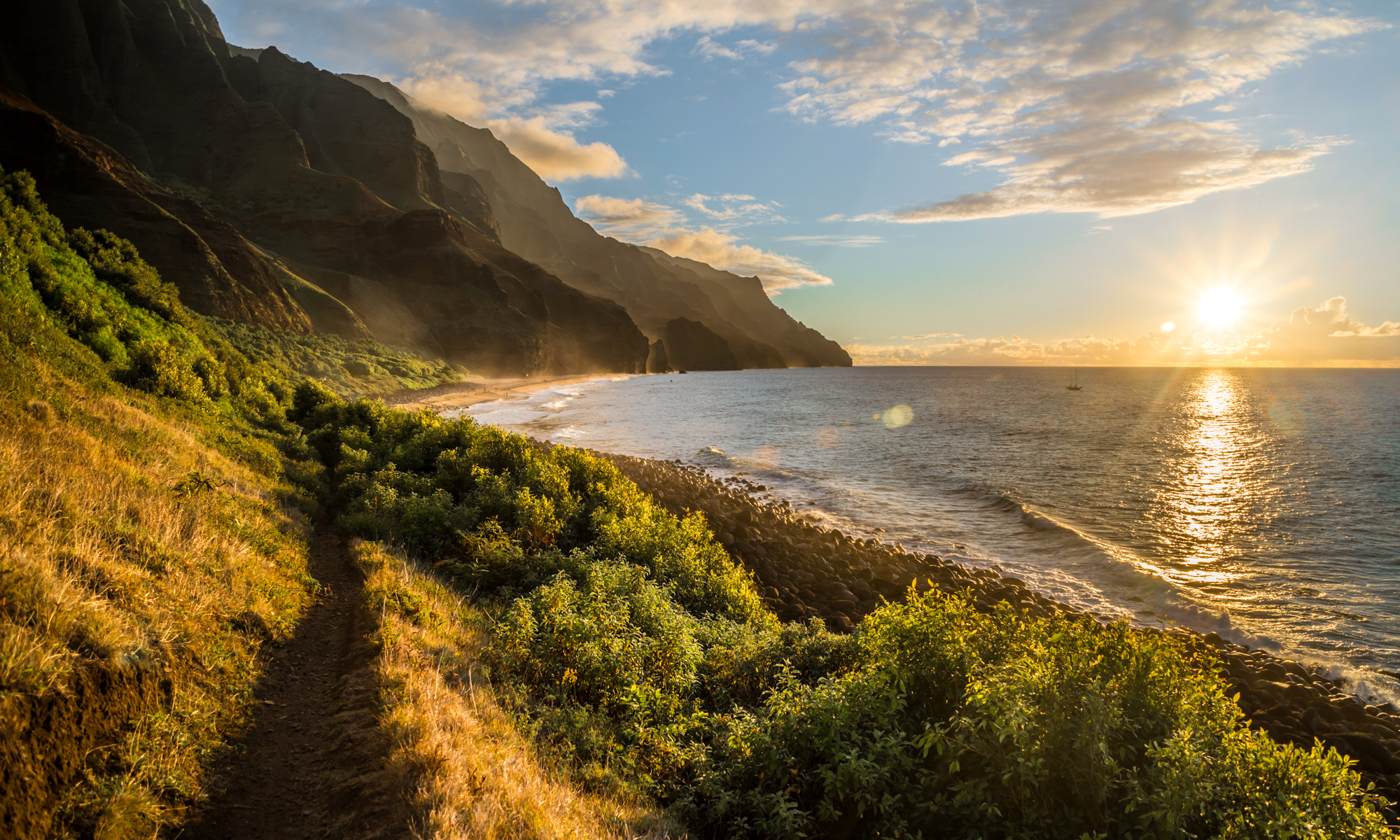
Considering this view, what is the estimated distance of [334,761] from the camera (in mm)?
5680

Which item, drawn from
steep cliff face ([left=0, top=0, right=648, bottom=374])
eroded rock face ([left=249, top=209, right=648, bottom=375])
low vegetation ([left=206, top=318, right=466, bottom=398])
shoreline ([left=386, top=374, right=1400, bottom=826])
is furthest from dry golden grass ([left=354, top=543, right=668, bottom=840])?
eroded rock face ([left=249, top=209, right=648, bottom=375])

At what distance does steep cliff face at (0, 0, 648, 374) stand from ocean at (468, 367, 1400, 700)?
41204 mm

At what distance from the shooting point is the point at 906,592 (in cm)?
1288

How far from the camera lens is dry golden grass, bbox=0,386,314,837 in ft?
14.9

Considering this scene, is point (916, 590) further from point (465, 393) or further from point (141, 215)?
point (465, 393)

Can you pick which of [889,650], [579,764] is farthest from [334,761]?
[889,650]

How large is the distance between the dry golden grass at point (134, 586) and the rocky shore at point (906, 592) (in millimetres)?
7854

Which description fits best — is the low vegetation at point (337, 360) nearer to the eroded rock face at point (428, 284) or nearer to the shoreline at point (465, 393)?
the shoreline at point (465, 393)

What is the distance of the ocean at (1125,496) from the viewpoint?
1622 centimetres

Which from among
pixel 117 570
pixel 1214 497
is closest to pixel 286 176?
pixel 117 570

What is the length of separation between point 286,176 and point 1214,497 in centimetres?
13215

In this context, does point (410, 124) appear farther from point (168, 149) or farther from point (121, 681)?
point (121, 681)

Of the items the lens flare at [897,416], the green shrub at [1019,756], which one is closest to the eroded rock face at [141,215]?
the green shrub at [1019,756]

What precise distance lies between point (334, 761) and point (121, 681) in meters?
1.91
